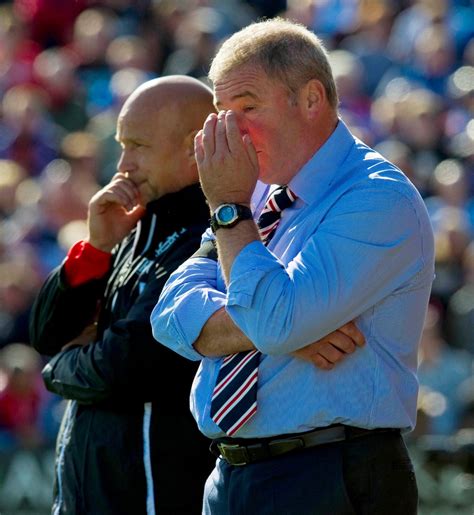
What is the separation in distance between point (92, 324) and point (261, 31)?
160 centimetres

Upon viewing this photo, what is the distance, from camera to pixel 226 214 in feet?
11.5

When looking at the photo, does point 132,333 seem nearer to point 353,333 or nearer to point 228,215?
point 228,215

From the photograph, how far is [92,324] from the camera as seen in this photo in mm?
4898

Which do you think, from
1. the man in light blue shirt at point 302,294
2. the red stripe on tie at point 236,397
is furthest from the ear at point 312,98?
the red stripe on tie at point 236,397

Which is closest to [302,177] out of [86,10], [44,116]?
[44,116]

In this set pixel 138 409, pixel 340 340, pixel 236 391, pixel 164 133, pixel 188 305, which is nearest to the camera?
pixel 340 340

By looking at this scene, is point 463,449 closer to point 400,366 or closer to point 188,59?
point 400,366

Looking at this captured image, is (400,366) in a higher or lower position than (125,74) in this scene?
higher

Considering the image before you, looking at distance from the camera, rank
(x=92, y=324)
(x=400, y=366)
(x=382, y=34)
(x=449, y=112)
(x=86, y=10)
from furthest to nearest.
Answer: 1. (x=86, y=10)
2. (x=382, y=34)
3. (x=449, y=112)
4. (x=92, y=324)
5. (x=400, y=366)

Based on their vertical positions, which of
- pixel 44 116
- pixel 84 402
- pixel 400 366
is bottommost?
pixel 44 116

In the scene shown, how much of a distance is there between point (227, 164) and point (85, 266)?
142 centimetres

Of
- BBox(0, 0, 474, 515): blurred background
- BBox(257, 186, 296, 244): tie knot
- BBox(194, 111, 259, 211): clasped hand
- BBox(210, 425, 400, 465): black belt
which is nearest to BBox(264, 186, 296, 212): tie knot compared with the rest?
BBox(257, 186, 296, 244): tie knot

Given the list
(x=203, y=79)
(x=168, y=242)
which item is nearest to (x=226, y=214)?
(x=168, y=242)

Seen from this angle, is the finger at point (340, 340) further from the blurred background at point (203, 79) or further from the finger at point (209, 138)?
the blurred background at point (203, 79)
